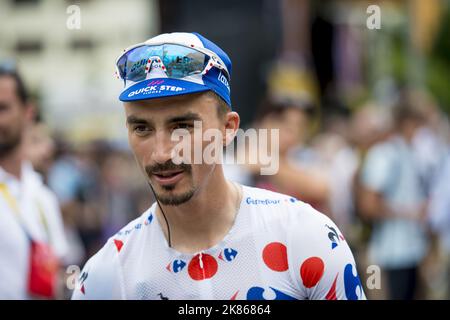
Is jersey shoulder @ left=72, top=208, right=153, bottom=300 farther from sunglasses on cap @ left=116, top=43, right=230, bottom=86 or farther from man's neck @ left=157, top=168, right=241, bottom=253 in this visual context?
sunglasses on cap @ left=116, top=43, right=230, bottom=86

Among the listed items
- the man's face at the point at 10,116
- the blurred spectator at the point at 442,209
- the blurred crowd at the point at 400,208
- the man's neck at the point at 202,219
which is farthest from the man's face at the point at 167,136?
the blurred spectator at the point at 442,209

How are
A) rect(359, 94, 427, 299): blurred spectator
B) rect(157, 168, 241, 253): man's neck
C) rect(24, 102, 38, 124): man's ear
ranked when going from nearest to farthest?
rect(157, 168, 241, 253): man's neck
rect(24, 102, 38, 124): man's ear
rect(359, 94, 427, 299): blurred spectator

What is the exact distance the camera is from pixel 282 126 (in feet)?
26.8

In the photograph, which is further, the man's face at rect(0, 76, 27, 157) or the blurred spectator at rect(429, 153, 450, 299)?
the blurred spectator at rect(429, 153, 450, 299)

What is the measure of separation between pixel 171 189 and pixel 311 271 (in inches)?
25.0

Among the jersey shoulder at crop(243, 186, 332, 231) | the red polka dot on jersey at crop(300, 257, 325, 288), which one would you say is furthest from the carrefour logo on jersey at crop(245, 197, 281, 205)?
the red polka dot on jersey at crop(300, 257, 325, 288)

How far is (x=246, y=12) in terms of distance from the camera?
20797 mm

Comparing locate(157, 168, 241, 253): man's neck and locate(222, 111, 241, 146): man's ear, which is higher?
locate(222, 111, 241, 146): man's ear

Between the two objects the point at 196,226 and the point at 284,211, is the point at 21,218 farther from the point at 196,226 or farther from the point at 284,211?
the point at 284,211

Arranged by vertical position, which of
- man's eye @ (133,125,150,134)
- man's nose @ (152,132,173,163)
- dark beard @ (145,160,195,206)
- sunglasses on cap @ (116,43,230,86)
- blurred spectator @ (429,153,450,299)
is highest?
sunglasses on cap @ (116,43,230,86)

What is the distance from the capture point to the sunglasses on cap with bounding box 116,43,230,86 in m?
3.68

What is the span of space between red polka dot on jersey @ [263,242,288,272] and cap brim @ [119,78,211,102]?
2.25 ft

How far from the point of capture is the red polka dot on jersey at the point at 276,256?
3.74 m

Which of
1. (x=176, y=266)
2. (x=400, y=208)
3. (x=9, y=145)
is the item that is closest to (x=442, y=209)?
(x=400, y=208)
